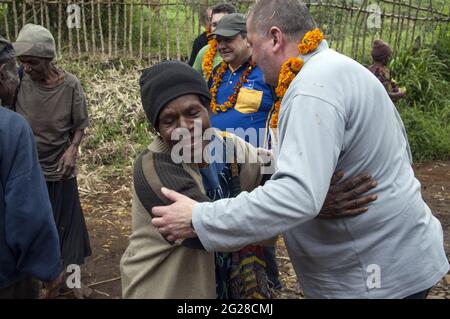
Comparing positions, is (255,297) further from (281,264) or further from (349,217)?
(281,264)

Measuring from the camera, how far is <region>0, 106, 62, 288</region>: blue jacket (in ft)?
Result: 8.31

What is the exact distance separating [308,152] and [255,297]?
2.23 feet

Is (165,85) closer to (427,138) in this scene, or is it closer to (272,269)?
(272,269)

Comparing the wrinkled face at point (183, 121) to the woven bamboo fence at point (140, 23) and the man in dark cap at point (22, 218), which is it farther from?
the woven bamboo fence at point (140, 23)

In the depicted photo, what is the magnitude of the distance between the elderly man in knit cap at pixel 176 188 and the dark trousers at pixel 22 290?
750 millimetres

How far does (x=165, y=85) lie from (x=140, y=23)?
8.19 meters

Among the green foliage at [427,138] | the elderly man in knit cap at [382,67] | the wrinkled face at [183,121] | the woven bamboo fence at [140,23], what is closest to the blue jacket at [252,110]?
the wrinkled face at [183,121]

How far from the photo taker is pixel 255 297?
2.33 metres

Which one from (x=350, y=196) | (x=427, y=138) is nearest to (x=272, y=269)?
(x=350, y=196)

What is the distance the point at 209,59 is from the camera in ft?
16.8

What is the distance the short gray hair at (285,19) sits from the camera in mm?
2281

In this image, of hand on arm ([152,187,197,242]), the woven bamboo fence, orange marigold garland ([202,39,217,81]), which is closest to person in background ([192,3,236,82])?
orange marigold garland ([202,39,217,81])

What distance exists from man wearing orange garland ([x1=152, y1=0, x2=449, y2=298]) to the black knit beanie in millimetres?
315
